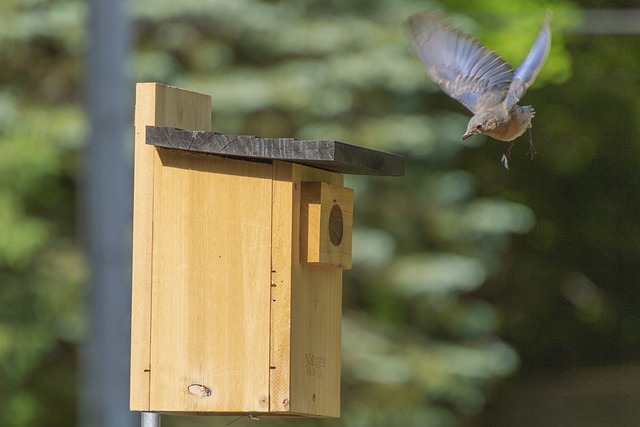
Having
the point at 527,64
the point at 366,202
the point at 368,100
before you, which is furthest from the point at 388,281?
the point at 527,64

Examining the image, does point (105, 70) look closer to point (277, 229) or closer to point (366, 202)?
point (277, 229)

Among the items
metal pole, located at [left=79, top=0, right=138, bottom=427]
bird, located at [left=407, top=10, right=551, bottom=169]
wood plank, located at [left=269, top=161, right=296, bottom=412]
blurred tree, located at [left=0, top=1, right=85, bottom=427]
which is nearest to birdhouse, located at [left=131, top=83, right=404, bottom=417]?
wood plank, located at [left=269, top=161, right=296, bottom=412]

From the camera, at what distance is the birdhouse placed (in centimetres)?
269

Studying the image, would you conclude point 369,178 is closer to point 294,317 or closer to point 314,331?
point 314,331

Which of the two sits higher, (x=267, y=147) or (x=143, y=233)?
(x=267, y=147)

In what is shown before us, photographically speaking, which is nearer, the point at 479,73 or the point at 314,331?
the point at 314,331

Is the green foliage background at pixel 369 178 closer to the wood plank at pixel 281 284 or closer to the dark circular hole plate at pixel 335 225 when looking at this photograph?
the dark circular hole plate at pixel 335 225

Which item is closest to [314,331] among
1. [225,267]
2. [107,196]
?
[225,267]

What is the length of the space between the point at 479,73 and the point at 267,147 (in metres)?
0.56

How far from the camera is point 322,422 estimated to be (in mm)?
8852

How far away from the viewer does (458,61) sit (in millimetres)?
2920

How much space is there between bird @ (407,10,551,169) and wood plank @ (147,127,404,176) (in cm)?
27

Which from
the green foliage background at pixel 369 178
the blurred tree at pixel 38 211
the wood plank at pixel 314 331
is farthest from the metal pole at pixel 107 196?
the blurred tree at pixel 38 211

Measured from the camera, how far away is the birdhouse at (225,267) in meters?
2.69
